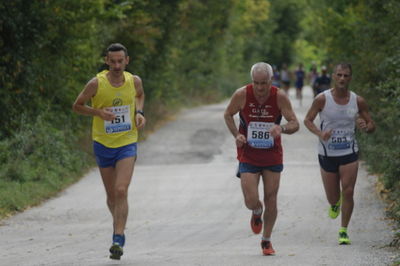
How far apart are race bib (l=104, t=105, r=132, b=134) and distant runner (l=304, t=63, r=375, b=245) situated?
91.1 inches

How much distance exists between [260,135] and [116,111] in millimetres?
1487

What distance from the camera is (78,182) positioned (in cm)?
1872

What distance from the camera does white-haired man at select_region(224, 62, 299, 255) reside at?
376 inches

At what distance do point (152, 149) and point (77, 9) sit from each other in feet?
19.5

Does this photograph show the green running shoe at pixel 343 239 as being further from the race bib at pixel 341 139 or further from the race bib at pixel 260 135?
the race bib at pixel 260 135

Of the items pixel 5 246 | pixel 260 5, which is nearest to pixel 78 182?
pixel 5 246

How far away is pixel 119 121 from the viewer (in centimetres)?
948

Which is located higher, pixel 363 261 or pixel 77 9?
pixel 77 9

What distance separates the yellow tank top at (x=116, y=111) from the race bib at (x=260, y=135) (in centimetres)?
119

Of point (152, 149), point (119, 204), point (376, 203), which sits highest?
point (119, 204)

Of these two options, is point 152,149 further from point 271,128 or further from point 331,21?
point 271,128

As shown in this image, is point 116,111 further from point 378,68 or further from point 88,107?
point 378,68

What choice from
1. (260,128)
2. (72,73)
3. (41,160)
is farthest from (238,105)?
(72,73)

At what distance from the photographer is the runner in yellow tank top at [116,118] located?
9.44m
